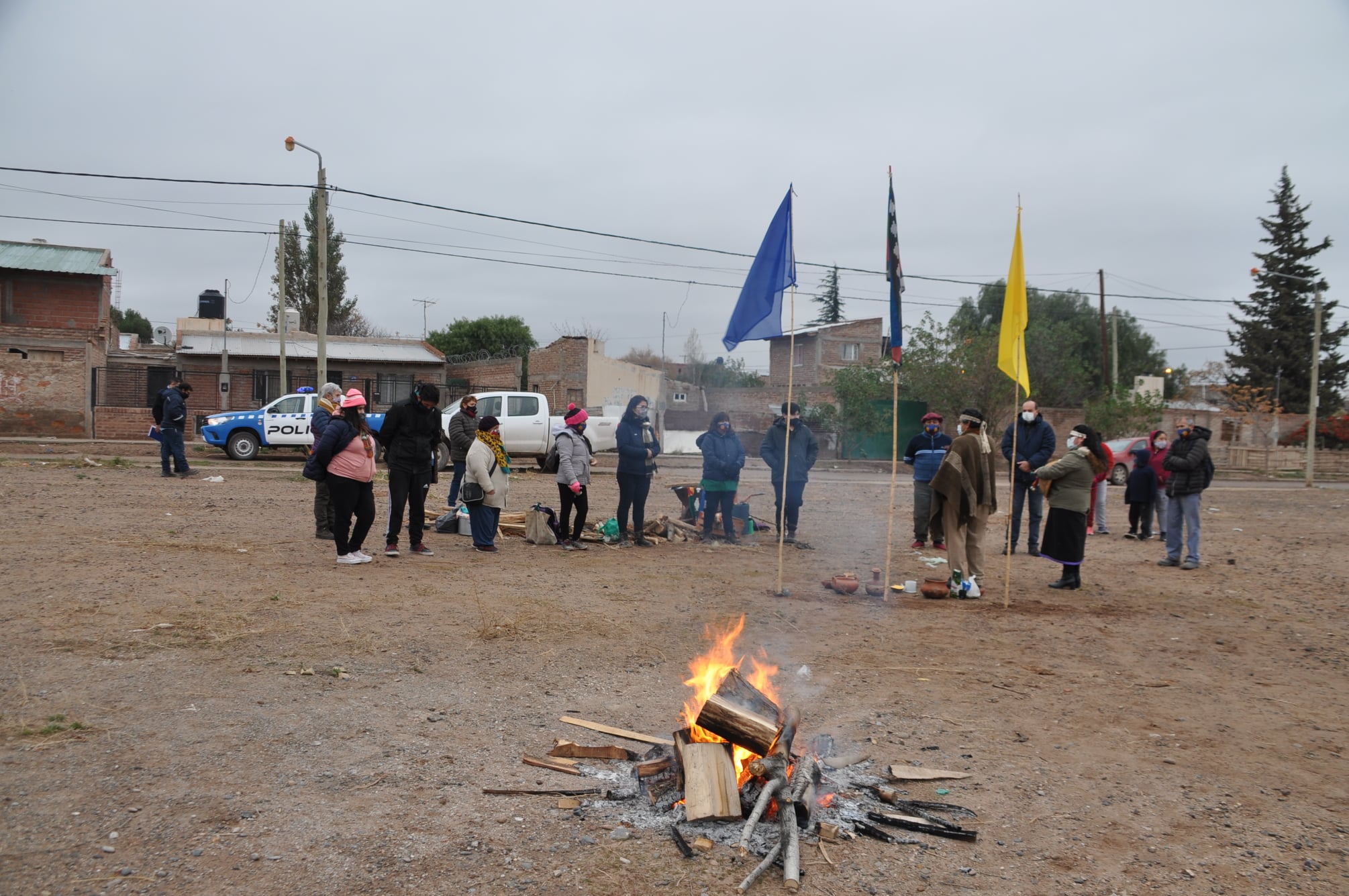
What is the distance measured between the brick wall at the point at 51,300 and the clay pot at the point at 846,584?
31657 millimetres

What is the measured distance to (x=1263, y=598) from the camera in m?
A: 9.38

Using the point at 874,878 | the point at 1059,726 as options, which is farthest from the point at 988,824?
the point at 1059,726

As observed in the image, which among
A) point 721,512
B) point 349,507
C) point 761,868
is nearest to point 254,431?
point 721,512

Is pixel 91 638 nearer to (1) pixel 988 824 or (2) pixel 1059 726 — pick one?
(1) pixel 988 824

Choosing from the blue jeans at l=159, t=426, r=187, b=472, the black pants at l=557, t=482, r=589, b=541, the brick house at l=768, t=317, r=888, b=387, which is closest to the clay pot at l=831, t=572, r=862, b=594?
the black pants at l=557, t=482, r=589, b=541

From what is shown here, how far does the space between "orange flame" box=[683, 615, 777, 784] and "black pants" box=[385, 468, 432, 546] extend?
3794 millimetres

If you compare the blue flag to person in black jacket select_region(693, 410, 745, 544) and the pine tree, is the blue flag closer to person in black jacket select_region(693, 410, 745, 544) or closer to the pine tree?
person in black jacket select_region(693, 410, 745, 544)

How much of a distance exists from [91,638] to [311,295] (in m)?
44.6

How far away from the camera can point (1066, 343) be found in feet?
134

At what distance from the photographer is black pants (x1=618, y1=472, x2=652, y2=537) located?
1107 centimetres

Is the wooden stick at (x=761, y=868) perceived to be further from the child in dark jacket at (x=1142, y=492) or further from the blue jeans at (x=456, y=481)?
the child in dark jacket at (x=1142, y=492)

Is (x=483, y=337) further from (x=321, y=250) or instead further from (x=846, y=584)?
(x=846, y=584)

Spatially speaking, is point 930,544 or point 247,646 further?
point 930,544

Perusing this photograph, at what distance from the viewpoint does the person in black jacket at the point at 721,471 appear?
37.2 ft
